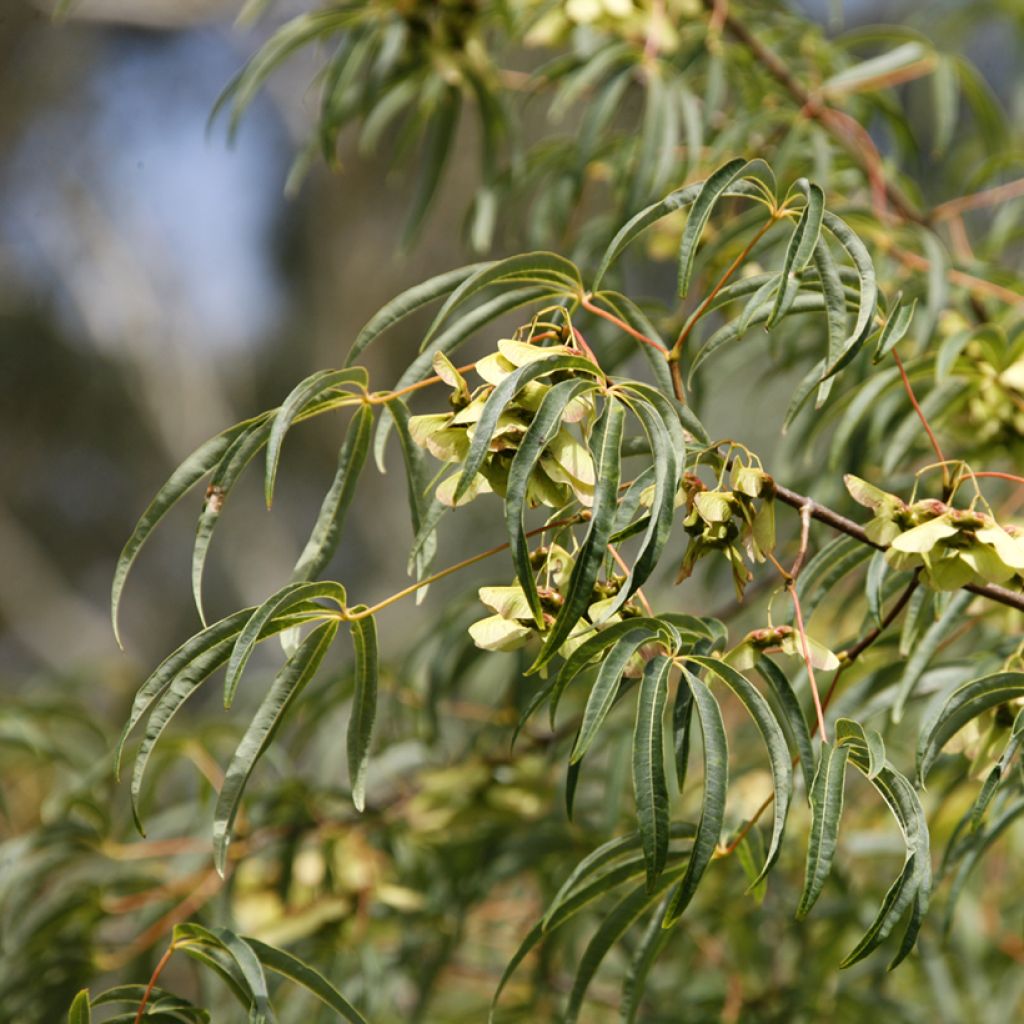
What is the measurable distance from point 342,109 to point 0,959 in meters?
0.86

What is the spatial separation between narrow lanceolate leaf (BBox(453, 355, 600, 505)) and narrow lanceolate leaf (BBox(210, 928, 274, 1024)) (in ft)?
0.93

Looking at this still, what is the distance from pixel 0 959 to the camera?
1.05 meters

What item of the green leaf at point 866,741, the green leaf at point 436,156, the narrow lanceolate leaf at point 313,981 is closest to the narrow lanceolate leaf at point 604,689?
the green leaf at point 866,741

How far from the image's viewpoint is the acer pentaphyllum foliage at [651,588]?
0.55 m

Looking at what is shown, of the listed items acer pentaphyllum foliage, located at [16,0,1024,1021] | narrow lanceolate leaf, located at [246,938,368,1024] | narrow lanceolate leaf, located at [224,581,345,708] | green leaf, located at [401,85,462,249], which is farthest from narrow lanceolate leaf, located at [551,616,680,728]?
green leaf, located at [401,85,462,249]

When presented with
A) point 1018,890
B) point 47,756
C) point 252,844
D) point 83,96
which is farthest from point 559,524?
point 83,96

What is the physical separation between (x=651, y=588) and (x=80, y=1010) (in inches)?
45.2

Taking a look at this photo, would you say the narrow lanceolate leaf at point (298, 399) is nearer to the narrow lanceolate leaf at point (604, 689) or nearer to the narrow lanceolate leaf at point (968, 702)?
the narrow lanceolate leaf at point (604, 689)

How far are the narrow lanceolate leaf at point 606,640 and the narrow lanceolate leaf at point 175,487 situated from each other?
195mm

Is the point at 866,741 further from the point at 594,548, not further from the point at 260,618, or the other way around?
the point at 260,618

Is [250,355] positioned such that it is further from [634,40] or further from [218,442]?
[218,442]

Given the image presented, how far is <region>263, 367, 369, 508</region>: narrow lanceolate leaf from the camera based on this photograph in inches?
21.4

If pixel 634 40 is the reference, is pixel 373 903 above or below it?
below

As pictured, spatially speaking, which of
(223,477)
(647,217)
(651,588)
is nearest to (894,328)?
(647,217)
